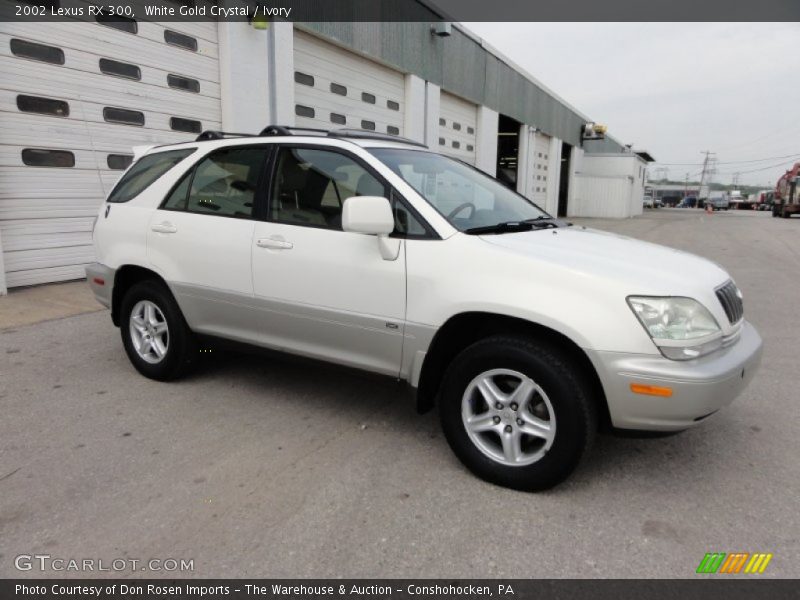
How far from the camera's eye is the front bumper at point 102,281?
4320 millimetres

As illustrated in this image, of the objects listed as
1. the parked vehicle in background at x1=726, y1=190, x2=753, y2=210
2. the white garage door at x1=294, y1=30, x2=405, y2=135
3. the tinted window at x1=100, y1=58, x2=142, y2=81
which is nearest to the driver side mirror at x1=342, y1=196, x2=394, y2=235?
the tinted window at x1=100, y1=58, x2=142, y2=81

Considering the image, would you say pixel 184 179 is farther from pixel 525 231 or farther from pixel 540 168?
pixel 540 168

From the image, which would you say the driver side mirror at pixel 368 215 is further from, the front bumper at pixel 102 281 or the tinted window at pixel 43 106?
the tinted window at pixel 43 106

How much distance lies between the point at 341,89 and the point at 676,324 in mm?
10124

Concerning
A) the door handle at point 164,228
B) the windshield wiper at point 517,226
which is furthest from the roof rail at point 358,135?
the door handle at point 164,228

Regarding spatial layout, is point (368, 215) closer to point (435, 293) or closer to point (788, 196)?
point (435, 293)

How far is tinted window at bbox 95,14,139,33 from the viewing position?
23.9 feet

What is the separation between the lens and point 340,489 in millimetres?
2799

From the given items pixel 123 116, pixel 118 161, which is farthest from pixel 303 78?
pixel 118 161

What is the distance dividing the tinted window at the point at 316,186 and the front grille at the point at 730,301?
5.98 feet

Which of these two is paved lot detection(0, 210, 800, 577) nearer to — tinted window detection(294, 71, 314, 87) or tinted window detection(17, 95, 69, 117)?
tinted window detection(17, 95, 69, 117)

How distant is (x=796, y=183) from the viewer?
3538 centimetres

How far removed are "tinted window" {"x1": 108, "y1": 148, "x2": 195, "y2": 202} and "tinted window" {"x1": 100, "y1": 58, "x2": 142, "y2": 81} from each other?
3883 mm

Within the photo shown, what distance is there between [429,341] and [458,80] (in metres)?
15.1
